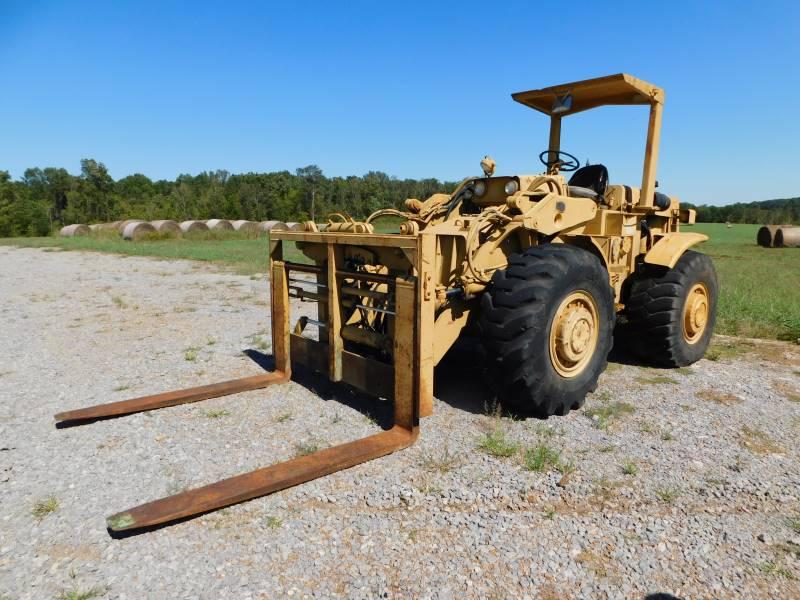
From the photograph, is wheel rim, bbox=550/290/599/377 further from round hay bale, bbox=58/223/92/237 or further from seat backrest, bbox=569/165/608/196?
round hay bale, bbox=58/223/92/237

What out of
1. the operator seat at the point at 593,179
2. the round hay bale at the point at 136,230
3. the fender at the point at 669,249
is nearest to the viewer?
the fender at the point at 669,249

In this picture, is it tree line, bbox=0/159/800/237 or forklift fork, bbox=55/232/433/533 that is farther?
tree line, bbox=0/159/800/237

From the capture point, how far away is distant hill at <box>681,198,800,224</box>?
53.7 meters

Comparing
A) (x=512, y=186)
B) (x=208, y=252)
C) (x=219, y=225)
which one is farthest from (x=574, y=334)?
(x=219, y=225)

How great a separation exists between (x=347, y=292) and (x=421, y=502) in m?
1.91

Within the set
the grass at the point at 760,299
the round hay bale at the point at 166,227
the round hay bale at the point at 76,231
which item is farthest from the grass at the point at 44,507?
the round hay bale at the point at 76,231

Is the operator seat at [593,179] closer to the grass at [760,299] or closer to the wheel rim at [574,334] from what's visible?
the wheel rim at [574,334]

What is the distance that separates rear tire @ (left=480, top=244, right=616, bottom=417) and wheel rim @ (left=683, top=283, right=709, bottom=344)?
187 cm

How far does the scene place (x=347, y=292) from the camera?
4.46m

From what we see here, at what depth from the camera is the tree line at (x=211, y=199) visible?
63.4 m

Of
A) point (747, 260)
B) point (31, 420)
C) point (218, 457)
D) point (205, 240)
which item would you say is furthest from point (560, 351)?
point (205, 240)

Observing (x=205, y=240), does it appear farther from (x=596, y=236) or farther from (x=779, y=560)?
(x=779, y=560)

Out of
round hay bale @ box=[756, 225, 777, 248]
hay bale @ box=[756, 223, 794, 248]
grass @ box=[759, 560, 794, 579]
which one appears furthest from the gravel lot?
round hay bale @ box=[756, 225, 777, 248]

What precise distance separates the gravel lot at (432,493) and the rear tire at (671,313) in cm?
25
